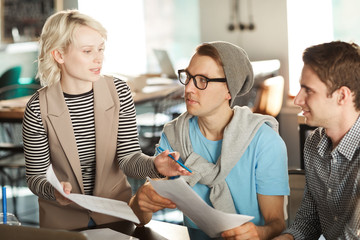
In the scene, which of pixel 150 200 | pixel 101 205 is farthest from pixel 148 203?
pixel 101 205

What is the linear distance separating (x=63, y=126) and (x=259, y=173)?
28.2 inches

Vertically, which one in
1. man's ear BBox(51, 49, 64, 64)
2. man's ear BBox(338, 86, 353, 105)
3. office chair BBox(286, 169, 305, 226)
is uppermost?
man's ear BBox(51, 49, 64, 64)

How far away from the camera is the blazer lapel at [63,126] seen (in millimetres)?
2002

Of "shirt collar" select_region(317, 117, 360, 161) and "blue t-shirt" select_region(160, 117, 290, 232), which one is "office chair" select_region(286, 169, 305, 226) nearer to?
"blue t-shirt" select_region(160, 117, 290, 232)

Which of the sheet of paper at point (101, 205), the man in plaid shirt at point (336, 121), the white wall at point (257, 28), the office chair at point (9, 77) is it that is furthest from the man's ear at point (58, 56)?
the office chair at point (9, 77)

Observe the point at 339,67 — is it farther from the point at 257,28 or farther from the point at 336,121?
the point at 257,28

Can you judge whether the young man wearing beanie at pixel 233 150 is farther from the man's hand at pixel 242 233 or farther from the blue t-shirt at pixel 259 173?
→ the man's hand at pixel 242 233

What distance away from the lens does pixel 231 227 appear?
1.53 metres

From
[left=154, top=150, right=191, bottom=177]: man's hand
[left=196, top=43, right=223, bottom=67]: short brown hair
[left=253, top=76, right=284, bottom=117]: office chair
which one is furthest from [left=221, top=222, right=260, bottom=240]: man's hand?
[left=253, top=76, right=284, bottom=117]: office chair

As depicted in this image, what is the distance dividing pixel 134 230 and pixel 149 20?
504 cm

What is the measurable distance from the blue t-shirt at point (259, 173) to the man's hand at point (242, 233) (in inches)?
8.5

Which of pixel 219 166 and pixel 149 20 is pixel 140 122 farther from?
pixel 219 166

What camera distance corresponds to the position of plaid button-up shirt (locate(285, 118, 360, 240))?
156 cm

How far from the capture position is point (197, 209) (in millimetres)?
1533
